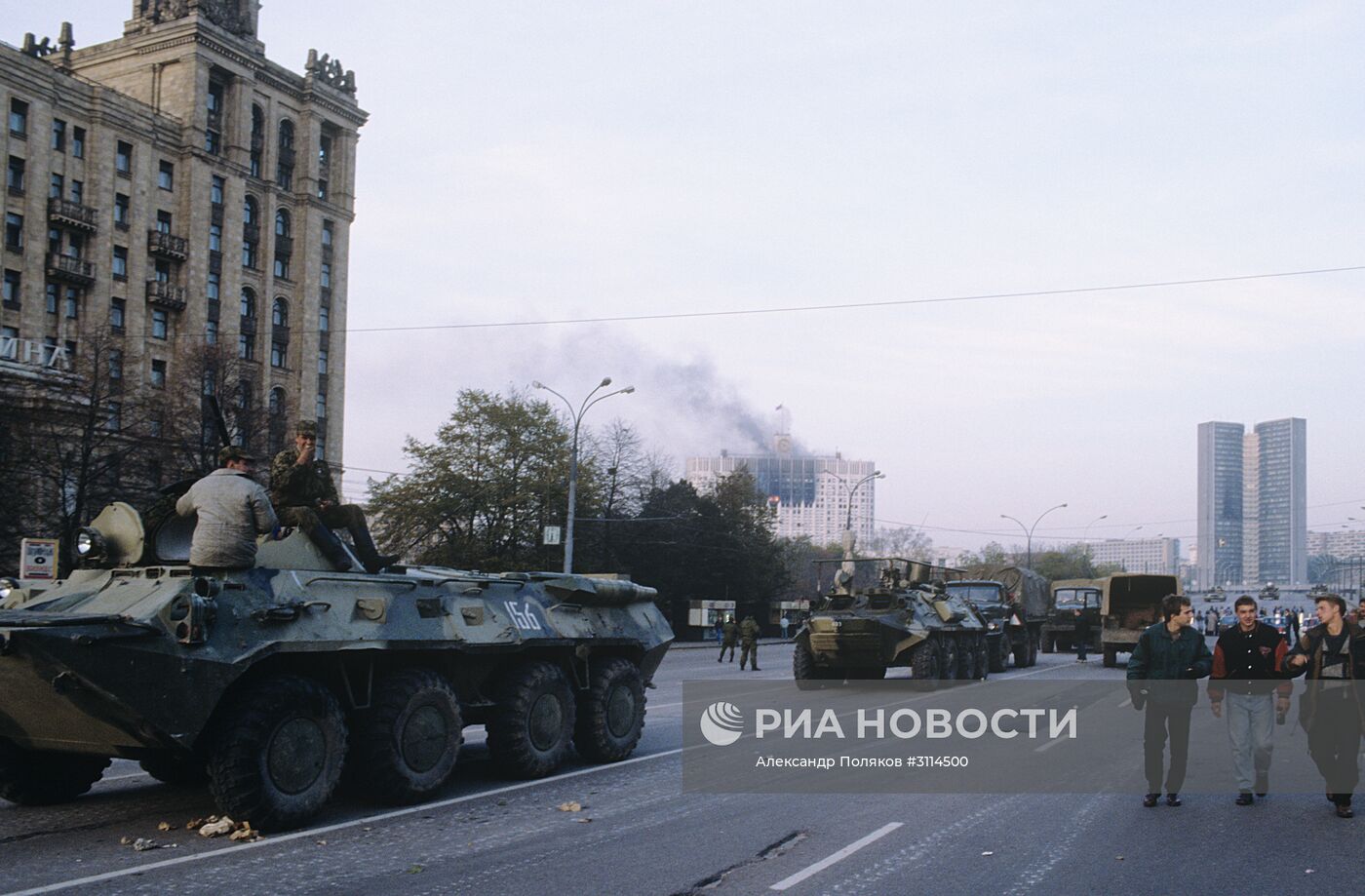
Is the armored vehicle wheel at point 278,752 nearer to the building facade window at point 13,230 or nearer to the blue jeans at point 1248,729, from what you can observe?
the blue jeans at point 1248,729

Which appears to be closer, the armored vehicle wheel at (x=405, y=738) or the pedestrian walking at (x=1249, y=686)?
the armored vehicle wheel at (x=405, y=738)

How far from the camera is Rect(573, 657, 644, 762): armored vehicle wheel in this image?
12336 millimetres

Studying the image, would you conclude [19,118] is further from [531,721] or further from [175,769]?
[531,721]

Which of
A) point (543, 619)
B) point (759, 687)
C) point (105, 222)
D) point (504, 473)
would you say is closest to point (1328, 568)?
point (504, 473)

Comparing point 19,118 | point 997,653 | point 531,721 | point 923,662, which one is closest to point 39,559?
point 531,721

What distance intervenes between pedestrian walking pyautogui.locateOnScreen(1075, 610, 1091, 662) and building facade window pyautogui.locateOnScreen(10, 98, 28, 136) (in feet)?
158

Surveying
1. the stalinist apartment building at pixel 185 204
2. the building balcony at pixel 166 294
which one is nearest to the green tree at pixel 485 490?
the stalinist apartment building at pixel 185 204

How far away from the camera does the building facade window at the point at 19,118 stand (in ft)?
187

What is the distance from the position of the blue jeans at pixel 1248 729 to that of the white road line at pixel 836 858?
2899 millimetres

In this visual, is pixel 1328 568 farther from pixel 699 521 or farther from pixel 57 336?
pixel 57 336

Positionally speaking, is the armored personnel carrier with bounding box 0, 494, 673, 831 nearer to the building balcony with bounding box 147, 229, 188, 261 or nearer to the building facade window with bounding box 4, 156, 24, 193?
the building facade window with bounding box 4, 156, 24, 193

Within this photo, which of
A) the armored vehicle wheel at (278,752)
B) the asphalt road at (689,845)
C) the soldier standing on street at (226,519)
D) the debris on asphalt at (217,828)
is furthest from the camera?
the soldier standing on street at (226,519)

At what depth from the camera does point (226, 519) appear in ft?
30.2

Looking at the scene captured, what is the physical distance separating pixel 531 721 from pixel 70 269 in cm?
5485
